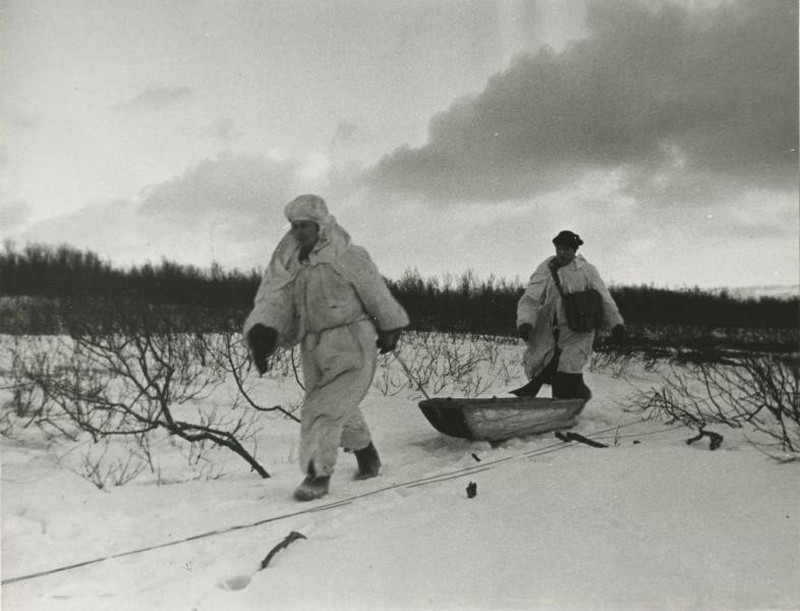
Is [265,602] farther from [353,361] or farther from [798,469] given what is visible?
[798,469]

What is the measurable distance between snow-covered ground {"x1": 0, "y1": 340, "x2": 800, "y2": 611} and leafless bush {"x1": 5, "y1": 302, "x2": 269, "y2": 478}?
0.59 metres

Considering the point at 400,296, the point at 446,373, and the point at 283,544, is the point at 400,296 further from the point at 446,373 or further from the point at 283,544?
the point at 283,544

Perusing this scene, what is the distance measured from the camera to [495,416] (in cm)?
486

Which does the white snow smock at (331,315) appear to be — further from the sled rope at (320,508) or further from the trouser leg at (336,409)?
Result: the sled rope at (320,508)

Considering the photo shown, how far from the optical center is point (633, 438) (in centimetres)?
492

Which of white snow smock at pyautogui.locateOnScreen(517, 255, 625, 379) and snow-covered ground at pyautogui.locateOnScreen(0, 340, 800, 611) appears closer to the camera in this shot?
snow-covered ground at pyautogui.locateOnScreen(0, 340, 800, 611)

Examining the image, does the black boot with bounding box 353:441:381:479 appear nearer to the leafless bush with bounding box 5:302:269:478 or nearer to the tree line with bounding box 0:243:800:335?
the leafless bush with bounding box 5:302:269:478

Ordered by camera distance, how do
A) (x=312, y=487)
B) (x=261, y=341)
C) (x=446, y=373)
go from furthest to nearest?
(x=446, y=373)
(x=261, y=341)
(x=312, y=487)

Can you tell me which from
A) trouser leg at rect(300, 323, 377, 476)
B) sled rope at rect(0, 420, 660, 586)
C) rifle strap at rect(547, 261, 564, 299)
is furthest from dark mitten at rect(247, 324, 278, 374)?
rifle strap at rect(547, 261, 564, 299)

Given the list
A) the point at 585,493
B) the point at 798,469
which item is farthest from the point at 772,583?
the point at 798,469

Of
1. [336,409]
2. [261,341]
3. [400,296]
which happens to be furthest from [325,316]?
[400,296]

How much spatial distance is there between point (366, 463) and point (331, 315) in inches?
38.5

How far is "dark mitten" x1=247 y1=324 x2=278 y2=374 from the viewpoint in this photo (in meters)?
3.65

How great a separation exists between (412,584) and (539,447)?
2737 mm
